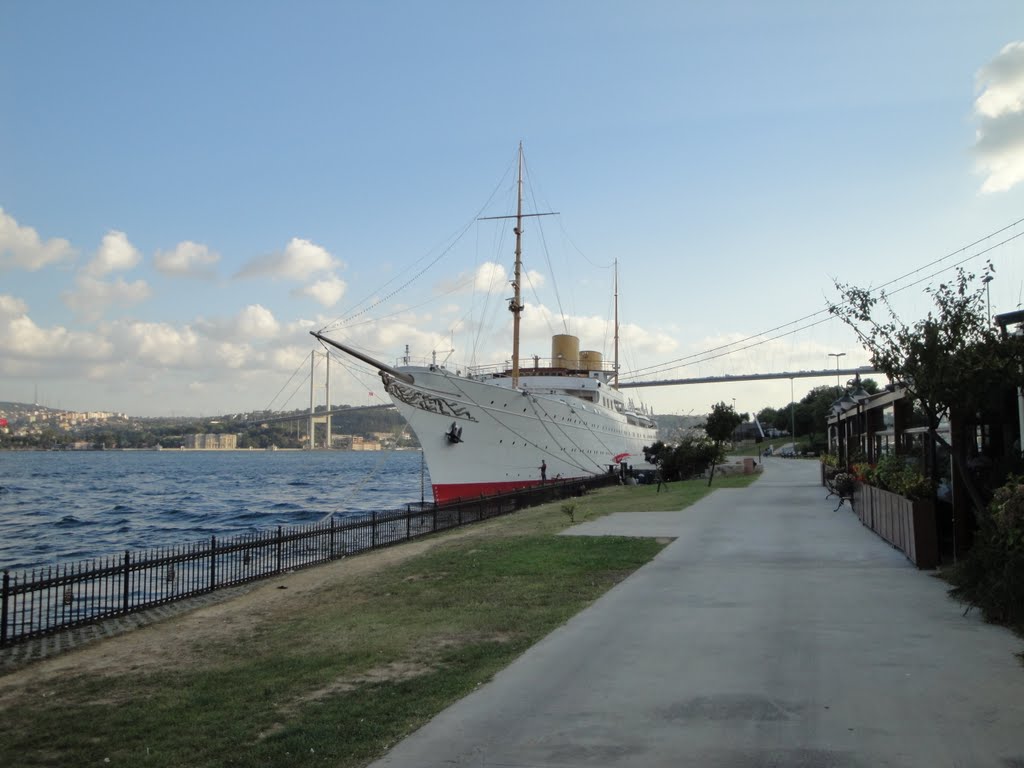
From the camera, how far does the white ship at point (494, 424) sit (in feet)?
119

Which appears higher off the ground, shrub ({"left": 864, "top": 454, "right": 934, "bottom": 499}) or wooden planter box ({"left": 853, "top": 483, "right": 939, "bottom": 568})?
shrub ({"left": 864, "top": 454, "right": 934, "bottom": 499})

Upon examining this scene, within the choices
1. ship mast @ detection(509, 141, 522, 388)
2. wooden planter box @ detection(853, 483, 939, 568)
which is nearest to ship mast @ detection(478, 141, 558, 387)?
ship mast @ detection(509, 141, 522, 388)

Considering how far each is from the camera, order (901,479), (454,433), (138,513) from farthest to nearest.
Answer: (138,513), (454,433), (901,479)

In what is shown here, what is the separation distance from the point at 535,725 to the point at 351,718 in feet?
4.44

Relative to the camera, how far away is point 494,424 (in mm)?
37625

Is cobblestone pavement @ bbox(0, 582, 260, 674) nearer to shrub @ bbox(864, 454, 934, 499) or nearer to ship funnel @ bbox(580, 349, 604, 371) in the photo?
shrub @ bbox(864, 454, 934, 499)

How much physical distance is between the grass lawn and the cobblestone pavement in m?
0.33

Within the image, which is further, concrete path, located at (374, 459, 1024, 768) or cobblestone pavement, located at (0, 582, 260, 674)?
cobblestone pavement, located at (0, 582, 260, 674)

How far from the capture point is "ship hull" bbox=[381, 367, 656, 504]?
119 ft

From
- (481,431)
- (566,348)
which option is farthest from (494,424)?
(566,348)

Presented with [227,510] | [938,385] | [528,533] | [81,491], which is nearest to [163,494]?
[81,491]

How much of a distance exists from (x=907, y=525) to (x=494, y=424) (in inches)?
1057

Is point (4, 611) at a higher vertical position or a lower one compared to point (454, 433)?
lower

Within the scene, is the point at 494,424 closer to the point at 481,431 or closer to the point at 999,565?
the point at 481,431
